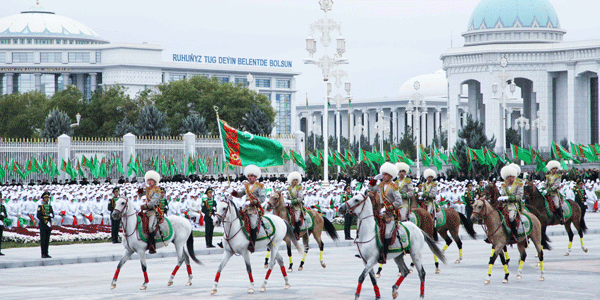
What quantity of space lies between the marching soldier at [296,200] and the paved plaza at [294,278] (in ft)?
3.55

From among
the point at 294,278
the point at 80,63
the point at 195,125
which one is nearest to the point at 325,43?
the point at 294,278

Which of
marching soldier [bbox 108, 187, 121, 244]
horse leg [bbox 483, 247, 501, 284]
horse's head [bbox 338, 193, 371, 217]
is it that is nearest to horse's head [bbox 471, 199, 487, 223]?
horse leg [bbox 483, 247, 501, 284]

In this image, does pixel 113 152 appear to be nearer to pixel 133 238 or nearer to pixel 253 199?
pixel 133 238

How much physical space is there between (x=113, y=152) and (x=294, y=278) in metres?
36.3

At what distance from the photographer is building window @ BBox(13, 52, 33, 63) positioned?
417ft

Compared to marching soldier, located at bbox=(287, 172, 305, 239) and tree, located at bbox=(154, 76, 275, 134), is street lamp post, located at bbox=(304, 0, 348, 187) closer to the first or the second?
marching soldier, located at bbox=(287, 172, 305, 239)

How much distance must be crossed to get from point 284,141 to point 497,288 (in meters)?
40.7

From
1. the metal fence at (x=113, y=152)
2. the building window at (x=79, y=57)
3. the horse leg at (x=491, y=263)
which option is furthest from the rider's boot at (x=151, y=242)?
the building window at (x=79, y=57)

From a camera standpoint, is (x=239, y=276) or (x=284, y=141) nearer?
(x=239, y=276)

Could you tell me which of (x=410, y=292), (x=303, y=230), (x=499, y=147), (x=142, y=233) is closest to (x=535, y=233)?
(x=410, y=292)

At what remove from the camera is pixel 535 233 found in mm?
17312

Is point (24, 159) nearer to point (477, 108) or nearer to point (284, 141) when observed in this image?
point (284, 141)

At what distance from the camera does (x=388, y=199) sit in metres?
14.6

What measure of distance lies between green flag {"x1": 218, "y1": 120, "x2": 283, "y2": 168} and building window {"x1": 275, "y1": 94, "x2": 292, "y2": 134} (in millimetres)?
122661
